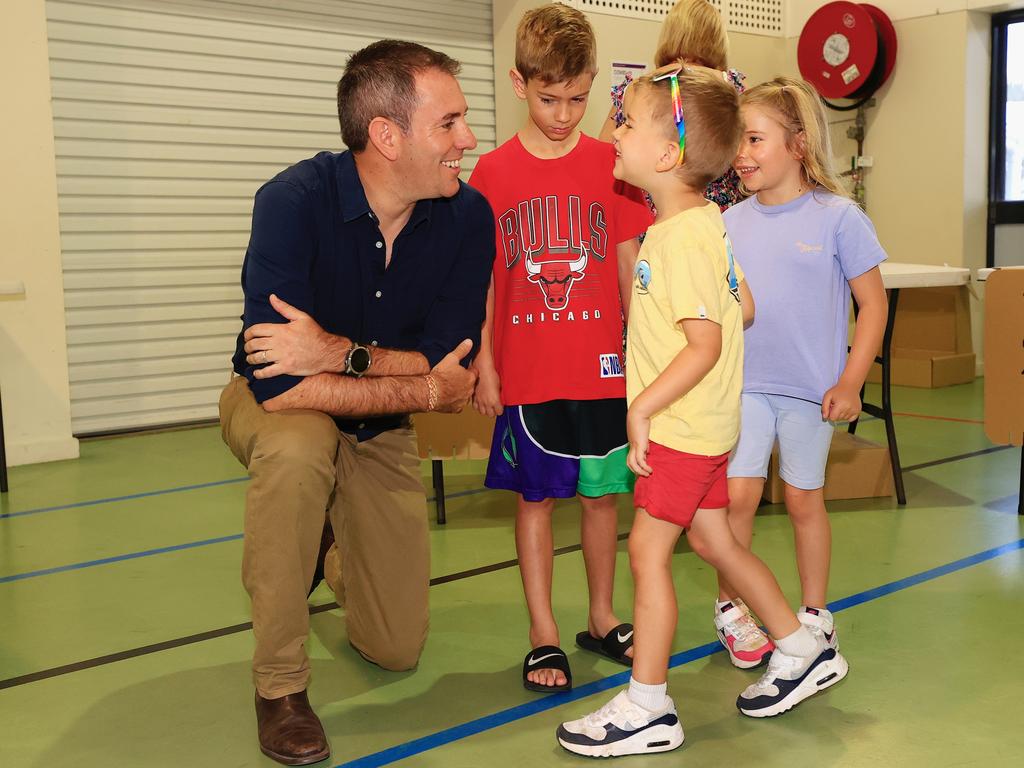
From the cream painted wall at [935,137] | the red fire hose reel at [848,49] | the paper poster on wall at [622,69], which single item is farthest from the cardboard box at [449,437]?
the cream painted wall at [935,137]

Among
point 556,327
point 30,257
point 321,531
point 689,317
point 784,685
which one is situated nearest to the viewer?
point 689,317

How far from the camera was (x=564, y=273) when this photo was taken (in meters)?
2.32

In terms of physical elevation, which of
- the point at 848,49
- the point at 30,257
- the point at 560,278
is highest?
the point at 848,49

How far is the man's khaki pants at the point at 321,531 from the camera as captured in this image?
1954mm

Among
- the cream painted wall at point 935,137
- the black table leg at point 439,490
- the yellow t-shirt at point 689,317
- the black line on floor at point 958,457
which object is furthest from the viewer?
the cream painted wall at point 935,137

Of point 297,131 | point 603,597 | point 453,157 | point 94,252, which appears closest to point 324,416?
point 453,157

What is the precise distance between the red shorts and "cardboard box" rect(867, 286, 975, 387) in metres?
4.97

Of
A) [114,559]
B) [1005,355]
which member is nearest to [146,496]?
[114,559]

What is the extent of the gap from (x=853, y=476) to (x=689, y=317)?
2.22m

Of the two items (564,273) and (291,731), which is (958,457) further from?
(291,731)

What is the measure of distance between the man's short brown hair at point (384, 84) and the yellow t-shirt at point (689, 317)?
0.60 meters

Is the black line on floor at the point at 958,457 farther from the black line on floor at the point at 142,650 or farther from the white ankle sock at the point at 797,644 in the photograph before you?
the white ankle sock at the point at 797,644

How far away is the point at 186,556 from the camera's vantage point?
336cm

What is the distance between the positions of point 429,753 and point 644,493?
2.03 ft
